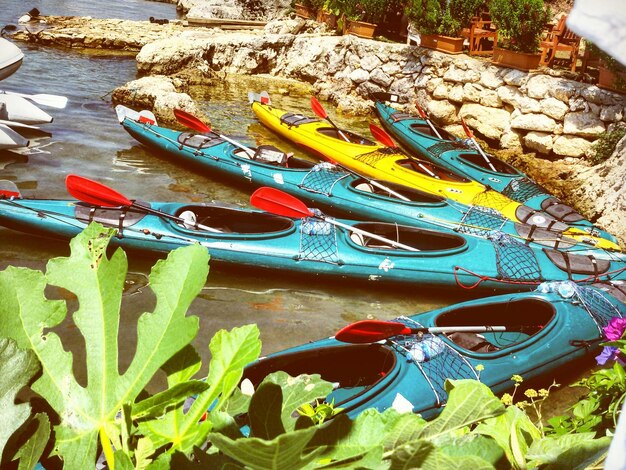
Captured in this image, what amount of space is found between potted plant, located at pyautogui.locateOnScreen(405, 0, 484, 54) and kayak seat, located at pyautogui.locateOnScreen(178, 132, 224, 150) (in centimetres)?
633

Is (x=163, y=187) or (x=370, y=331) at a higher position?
(x=370, y=331)

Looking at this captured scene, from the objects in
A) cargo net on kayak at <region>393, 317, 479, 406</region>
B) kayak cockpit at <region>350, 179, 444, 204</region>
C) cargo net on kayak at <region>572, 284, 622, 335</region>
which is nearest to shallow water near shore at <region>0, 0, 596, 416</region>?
cargo net on kayak at <region>572, 284, 622, 335</region>

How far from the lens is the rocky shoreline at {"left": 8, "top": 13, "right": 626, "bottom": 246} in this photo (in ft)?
30.5

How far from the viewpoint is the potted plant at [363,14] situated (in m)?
14.0

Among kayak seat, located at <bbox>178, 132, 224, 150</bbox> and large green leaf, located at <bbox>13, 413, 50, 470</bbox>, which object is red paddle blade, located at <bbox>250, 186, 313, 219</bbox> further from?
large green leaf, located at <bbox>13, 413, 50, 470</bbox>

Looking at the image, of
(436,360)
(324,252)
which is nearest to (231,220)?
(324,252)

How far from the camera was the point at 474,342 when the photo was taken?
5133mm

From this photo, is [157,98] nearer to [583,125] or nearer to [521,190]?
[521,190]

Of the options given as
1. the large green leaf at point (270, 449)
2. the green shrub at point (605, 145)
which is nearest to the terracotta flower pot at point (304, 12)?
the green shrub at point (605, 145)

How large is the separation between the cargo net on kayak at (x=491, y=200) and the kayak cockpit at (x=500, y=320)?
2266 millimetres

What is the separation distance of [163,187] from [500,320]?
547cm

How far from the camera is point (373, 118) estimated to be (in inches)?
500

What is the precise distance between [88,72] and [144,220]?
10.5 metres

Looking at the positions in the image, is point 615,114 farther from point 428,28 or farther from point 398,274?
point 398,274
